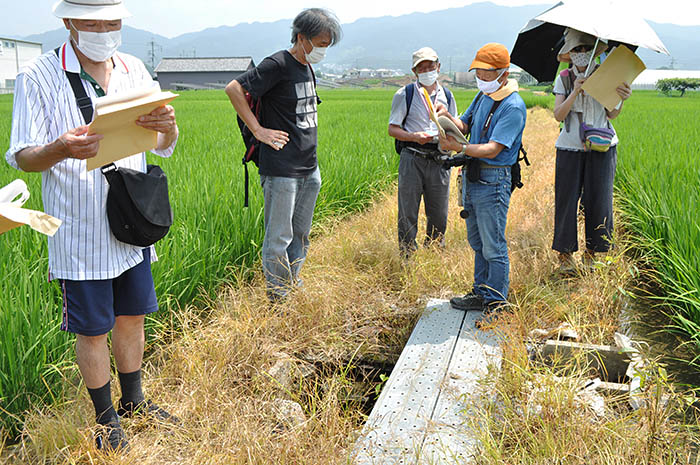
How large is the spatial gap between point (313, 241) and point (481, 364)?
240cm

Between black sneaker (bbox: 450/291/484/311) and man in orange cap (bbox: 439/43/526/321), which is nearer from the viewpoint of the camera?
man in orange cap (bbox: 439/43/526/321)

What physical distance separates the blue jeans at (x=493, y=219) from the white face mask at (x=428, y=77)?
3.14ft

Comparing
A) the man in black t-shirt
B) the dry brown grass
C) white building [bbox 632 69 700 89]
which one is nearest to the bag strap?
the dry brown grass

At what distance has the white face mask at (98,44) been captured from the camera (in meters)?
1.84

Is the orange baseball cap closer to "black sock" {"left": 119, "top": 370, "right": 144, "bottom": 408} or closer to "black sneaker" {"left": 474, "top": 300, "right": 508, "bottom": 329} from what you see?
"black sneaker" {"left": 474, "top": 300, "right": 508, "bottom": 329}

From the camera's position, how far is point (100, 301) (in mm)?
1960

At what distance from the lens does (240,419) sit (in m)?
2.17

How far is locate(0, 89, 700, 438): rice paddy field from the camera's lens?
2.26 metres

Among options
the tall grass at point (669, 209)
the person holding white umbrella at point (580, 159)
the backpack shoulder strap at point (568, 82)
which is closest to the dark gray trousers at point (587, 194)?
the person holding white umbrella at point (580, 159)

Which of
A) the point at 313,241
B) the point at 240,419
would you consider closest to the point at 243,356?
the point at 240,419

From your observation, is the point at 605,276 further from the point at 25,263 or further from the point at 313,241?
the point at 25,263

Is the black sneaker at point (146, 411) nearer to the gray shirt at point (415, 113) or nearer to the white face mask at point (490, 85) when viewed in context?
the white face mask at point (490, 85)

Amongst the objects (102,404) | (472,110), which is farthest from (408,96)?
(102,404)

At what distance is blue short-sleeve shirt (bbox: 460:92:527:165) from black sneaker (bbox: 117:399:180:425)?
2070 mm
